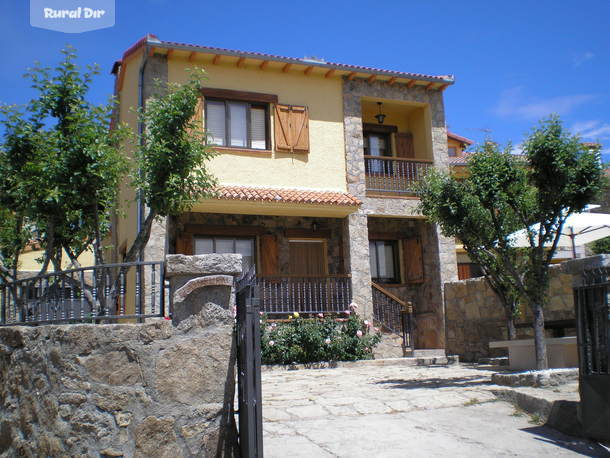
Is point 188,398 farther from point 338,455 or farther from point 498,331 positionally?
point 498,331

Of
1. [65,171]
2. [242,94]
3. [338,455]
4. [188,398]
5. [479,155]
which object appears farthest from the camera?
[242,94]

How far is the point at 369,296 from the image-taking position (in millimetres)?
14344

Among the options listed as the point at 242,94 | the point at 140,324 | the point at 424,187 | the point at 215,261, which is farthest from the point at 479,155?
the point at 242,94

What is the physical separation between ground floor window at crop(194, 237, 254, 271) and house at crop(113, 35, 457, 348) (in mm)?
25

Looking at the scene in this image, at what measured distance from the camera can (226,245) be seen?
1438cm

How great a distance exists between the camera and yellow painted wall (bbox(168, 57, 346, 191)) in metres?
13.8

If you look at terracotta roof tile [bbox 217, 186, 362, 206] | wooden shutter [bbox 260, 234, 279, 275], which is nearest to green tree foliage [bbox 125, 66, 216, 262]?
terracotta roof tile [bbox 217, 186, 362, 206]

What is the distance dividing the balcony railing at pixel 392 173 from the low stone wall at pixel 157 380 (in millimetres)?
11051

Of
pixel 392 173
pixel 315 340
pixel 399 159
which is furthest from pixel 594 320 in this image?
pixel 392 173

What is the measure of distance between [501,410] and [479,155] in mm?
3877

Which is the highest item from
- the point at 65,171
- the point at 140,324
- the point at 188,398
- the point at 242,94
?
the point at 242,94

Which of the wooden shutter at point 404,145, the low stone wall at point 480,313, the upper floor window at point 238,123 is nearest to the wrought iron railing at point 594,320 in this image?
the low stone wall at point 480,313

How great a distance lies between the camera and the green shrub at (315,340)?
1236 centimetres

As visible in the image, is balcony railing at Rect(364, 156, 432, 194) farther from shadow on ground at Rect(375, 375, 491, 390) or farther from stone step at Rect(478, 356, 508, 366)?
shadow on ground at Rect(375, 375, 491, 390)
